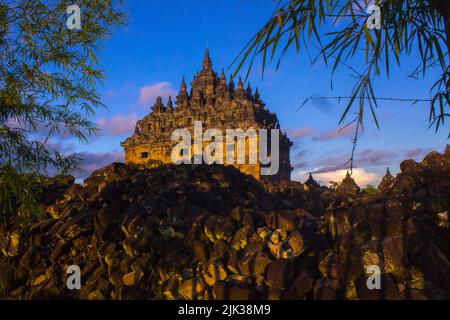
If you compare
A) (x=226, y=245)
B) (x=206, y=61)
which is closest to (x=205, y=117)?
(x=206, y=61)

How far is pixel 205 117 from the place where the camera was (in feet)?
123

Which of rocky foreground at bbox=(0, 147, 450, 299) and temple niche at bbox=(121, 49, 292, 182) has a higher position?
temple niche at bbox=(121, 49, 292, 182)

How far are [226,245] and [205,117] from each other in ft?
101

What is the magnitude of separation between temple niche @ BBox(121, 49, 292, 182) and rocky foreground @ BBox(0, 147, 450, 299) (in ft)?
74.2

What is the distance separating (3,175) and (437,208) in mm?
7778

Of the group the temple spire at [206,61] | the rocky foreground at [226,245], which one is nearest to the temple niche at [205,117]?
the temple spire at [206,61]

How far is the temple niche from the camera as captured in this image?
34.8 meters

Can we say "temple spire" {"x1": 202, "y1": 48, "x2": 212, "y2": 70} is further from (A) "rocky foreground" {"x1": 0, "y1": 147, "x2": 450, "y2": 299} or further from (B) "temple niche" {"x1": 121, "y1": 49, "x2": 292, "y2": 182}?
(A) "rocky foreground" {"x1": 0, "y1": 147, "x2": 450, "y2": 299}

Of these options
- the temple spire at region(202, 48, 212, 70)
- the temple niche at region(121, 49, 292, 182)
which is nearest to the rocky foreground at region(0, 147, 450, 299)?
the temple niche at region(121, 49, 292, 182)

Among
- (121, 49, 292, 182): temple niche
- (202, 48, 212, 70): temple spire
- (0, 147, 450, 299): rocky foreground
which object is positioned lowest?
Result: (0, 147, 450, 299): rocky foreground

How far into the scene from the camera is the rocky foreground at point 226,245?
6047 millimetres

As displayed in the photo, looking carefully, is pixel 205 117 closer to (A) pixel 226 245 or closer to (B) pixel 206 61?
(B) pixel 206 61

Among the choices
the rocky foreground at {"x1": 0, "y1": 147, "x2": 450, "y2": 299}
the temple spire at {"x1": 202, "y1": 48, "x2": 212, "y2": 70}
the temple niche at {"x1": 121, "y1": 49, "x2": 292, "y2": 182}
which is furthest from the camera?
the temple spire at {"x1": 202, "y1": 48, "x2": 212, "y2": 70}

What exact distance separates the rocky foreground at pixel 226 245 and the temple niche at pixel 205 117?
22.6 meters
